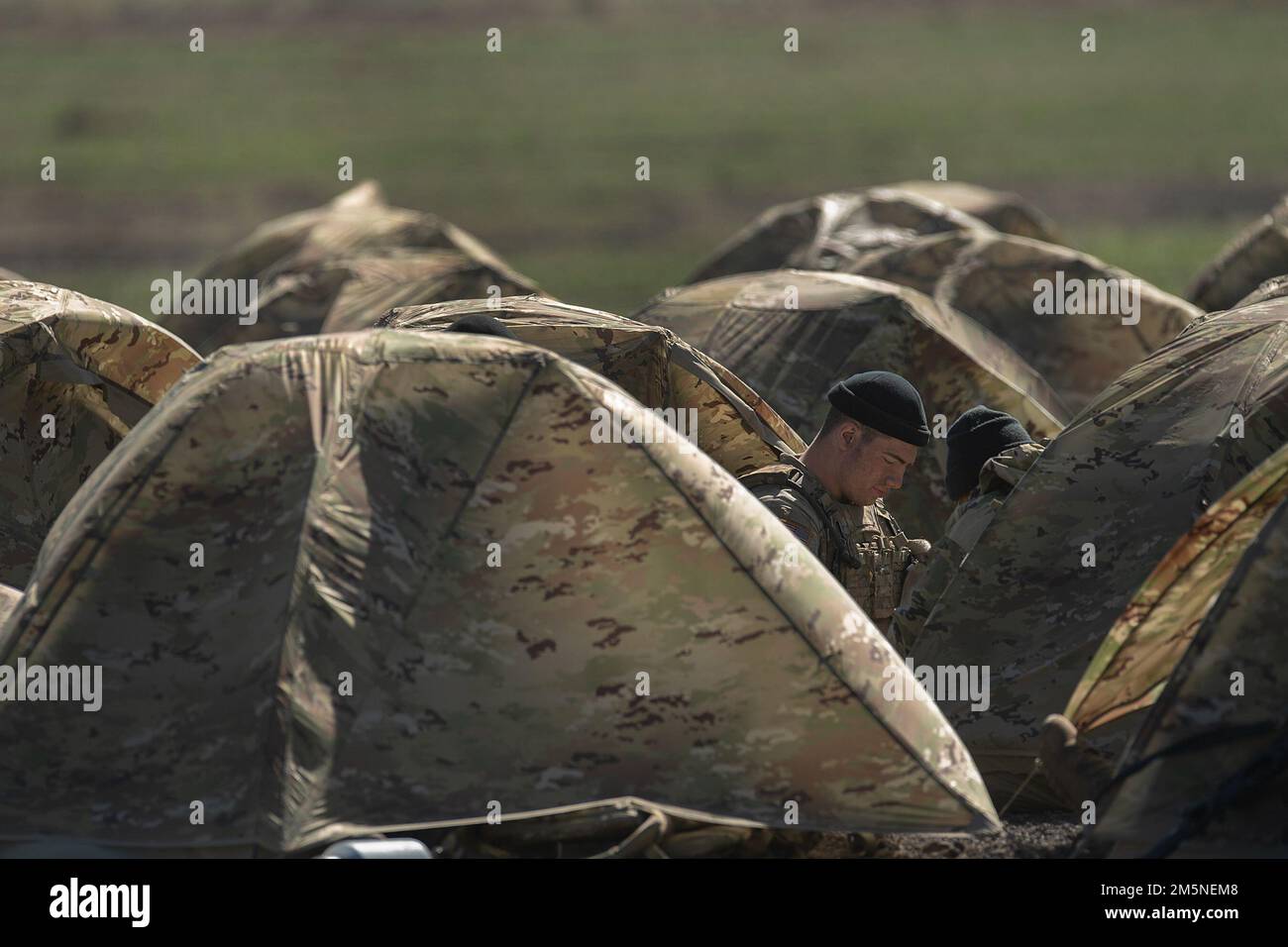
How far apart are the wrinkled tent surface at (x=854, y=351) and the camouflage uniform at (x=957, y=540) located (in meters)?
1.75

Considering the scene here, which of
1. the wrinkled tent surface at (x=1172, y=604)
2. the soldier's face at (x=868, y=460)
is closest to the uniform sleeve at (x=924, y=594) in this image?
the soldier's face at (x=868, y=460)

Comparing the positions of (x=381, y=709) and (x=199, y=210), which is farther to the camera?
(x=199, y=210)

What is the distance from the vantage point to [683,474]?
6059mm

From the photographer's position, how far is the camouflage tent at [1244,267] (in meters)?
13.2

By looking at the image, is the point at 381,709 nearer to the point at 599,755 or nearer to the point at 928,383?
the point at 599,755

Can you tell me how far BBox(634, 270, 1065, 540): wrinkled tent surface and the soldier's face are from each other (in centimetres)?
233

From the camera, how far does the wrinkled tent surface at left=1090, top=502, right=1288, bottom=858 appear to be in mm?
5609

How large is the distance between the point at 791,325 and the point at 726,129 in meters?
27.8

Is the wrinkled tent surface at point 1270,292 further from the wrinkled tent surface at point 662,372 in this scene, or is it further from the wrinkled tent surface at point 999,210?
the wrinkled tent surface at point 999,210

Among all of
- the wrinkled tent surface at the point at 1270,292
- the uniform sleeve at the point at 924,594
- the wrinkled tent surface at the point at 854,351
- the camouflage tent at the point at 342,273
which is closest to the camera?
the uniform sleeve at the point at 924,594

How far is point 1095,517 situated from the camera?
742 centimetres

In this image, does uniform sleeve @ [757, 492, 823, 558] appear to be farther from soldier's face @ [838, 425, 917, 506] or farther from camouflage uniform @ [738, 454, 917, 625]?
soldier's face @ [838, 425, 917, 506]

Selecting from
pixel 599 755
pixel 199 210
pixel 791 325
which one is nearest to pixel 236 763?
pixel 599 755

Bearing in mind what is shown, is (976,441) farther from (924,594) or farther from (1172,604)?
(1172,604)
